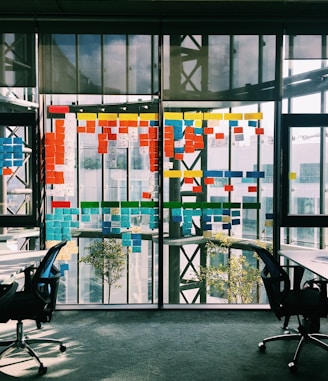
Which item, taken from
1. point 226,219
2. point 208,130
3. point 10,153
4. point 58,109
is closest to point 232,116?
point 208,130

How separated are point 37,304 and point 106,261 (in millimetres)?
2236

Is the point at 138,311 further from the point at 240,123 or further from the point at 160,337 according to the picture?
the point at 240,123

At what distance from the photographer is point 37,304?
311cm

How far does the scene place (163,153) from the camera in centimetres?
453

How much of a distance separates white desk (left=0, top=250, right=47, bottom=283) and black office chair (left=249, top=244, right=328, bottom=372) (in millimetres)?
2093

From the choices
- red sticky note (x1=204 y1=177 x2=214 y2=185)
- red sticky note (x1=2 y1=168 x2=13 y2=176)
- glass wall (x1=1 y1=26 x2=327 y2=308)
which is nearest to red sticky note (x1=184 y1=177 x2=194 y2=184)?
glass wall (x1=1 y1=26 x2=327 y2=308)

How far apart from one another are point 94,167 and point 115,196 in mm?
825

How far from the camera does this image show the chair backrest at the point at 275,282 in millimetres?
3172

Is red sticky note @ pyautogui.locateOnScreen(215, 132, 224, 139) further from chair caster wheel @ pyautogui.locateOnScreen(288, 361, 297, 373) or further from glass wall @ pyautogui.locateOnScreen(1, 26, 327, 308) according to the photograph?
chair caster wheel @ pyautogui.locateOnScreen(288, 361, 297, 373)

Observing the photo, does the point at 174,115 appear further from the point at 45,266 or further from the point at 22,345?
the point at 22,345

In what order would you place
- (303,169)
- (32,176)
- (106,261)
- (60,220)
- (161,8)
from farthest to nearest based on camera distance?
(106,261) → (303,169) → (60,220) → (32,176) → (161,8)

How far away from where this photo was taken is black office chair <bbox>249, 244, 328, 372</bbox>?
3117 millimetres

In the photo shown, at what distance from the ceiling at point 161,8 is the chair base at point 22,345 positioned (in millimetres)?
3384

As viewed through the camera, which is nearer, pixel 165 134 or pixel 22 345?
pixel 22 345
